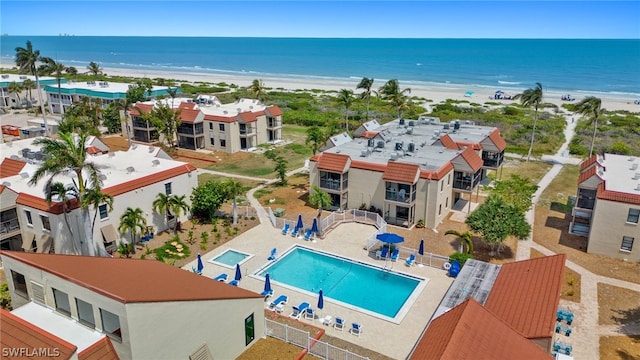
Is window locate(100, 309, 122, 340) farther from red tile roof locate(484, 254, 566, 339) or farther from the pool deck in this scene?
red tile roof locate(484, 254, 566, 339)

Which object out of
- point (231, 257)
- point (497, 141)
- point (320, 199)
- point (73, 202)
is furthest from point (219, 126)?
point (497, 141)

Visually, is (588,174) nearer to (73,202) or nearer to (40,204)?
(73,202)

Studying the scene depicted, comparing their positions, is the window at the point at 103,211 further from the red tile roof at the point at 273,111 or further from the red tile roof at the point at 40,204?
the red tile roof at the point at 273,111

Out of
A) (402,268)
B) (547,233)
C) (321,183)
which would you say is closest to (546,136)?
(547,233)

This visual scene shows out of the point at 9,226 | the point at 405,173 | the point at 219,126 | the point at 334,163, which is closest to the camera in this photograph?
the point at 9,226

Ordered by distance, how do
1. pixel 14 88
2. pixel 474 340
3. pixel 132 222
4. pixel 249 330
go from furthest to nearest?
pixel 14 88 → pixel 132 222 → pixel 249 330 → pixel 474 340

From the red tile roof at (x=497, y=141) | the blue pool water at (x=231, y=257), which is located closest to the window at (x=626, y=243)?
the red tile roof at (x=497, y=141)

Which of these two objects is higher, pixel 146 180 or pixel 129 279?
pixel 129 279
